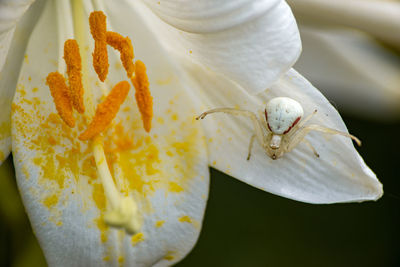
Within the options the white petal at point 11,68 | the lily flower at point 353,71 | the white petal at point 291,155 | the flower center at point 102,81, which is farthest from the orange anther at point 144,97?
the lily flower at point 353,71

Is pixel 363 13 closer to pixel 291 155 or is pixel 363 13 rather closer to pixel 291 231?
pixel 291 155

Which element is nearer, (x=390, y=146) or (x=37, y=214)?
(x=37, y=214)

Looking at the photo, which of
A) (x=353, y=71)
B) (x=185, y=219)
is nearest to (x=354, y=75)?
(x=353, y=71)

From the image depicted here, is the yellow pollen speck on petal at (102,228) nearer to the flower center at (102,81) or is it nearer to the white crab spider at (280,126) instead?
the flower center at (102,81)

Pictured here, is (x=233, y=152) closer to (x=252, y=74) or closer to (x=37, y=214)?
(x=252, y=74)

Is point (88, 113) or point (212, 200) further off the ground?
point (88, 113)

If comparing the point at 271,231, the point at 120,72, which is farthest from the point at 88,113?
the point at 271,231

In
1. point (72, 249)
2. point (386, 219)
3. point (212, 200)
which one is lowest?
point (386, 219)
